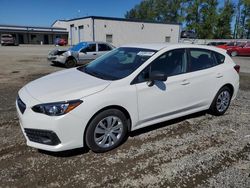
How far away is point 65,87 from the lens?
3287mm

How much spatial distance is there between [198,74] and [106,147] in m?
2.23

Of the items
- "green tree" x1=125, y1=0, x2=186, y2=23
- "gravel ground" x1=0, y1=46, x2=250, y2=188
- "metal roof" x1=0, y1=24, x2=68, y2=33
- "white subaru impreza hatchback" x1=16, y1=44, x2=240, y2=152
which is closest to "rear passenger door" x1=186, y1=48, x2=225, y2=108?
"white subaru impreza hatchback" x1=16, y1=44, x2=240, y2=152

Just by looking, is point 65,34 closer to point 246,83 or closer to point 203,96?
point 246,83

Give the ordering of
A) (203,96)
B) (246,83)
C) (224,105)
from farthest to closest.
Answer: (246,83) < (224,105) < (203,96)

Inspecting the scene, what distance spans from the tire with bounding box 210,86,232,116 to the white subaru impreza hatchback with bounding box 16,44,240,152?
0.02 m

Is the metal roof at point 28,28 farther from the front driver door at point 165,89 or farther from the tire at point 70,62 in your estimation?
the front driver door at point 165,89

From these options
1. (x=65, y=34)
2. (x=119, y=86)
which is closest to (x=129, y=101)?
(x=119, y=86)

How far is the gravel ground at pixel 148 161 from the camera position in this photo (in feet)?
9.17

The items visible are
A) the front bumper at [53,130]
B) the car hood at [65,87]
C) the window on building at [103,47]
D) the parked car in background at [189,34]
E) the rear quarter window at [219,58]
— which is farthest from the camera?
the parked car in background at [189,34]

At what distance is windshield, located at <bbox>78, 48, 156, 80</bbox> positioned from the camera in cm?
364

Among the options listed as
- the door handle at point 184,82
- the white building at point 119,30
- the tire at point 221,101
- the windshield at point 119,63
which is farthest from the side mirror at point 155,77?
the white building at point 119,30

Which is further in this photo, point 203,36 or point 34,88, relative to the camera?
point 203,36

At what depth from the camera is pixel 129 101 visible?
134 inches

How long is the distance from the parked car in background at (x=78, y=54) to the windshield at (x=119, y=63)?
322 inches
